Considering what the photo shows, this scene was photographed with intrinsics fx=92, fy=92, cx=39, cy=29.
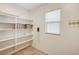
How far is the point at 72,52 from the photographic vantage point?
1.65 m

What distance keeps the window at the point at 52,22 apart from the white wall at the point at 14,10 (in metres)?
0.40

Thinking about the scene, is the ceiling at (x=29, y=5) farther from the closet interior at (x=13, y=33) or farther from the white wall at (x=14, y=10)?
the closet interior at (x=13, y=33)

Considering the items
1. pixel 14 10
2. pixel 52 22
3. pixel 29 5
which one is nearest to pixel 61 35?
pixel 52 22

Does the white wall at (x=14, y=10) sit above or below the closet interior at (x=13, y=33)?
above

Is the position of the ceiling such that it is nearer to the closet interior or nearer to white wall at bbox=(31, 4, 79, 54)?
white wall at bbox=(31, 4, 79, 54)

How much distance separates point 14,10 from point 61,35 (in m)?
0.97

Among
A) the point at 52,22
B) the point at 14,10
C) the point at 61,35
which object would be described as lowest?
the point at 61,35

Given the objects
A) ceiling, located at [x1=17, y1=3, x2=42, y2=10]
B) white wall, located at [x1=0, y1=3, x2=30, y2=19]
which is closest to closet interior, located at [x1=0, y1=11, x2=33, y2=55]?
white wall, located at [x1=0, y1=3, x2=30, y2=19]

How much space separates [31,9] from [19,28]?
0.43 meters

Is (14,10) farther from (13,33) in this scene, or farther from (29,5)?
(13,33)

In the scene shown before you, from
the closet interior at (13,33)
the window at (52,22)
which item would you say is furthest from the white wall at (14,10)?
the window at (52,22)

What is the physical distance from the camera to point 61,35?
5.60 feet

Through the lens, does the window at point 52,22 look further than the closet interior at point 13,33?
Yes

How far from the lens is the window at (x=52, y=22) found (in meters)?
1.75
